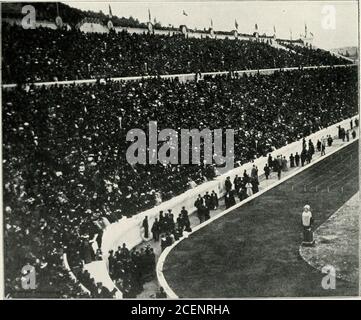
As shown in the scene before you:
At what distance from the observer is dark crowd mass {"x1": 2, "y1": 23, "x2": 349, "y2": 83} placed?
1870 centimetres

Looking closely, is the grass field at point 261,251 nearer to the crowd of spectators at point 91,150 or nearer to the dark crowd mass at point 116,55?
the crowd of spectators at point 91,150

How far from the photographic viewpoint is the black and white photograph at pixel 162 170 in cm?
1447

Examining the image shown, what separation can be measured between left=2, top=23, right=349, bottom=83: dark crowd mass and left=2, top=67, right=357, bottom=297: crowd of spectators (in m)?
0.90

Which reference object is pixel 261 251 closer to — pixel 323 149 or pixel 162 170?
pixel 162 170

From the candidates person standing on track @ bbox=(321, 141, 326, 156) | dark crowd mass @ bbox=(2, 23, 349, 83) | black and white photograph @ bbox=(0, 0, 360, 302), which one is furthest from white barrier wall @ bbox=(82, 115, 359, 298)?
dark crowd mass @ bbox=(2, 23, 349, 83)

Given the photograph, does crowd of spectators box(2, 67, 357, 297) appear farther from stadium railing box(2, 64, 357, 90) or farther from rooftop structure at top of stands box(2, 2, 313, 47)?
rooftop structure at top of stands box(2, 2, 313, 47)

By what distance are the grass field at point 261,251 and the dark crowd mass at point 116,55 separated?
25.6 ft

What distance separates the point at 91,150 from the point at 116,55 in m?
8.43

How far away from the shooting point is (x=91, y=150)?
1848cm

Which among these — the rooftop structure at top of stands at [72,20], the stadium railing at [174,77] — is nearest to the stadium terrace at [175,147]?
the stadium railing at [174,77]

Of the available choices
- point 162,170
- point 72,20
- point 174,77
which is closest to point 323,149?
point 174,77

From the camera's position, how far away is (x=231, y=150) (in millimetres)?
23859
